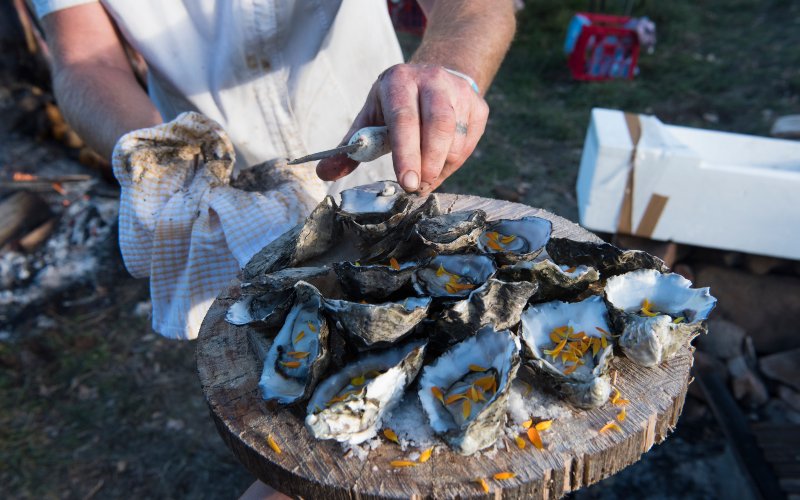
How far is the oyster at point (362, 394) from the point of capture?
1.18 m

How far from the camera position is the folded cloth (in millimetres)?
1852

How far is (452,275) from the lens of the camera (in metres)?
1.51

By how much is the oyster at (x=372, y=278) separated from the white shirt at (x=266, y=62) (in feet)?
3.91

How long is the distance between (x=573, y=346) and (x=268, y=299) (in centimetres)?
78

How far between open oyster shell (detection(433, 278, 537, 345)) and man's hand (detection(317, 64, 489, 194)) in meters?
0.39

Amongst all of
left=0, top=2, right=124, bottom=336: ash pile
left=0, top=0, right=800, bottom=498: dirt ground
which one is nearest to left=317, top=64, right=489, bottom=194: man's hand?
left=0, top=0, right=800, bottom=498: dirt ground

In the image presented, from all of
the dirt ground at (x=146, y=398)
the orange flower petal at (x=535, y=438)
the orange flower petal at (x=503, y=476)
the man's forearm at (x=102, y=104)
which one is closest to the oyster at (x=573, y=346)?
the orange flower petal at (x=535, y=438)

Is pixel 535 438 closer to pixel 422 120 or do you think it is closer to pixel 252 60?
pixel 422 120

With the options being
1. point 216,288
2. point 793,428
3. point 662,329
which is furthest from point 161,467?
point 793,428

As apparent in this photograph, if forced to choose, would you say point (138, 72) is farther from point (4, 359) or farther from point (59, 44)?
point (4, 359)

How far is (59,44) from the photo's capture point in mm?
2342

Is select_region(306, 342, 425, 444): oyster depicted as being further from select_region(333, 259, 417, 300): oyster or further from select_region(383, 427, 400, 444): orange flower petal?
select_region(333, 259, 417, 300): oyster

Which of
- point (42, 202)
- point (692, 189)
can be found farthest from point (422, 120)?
point (42, 202)

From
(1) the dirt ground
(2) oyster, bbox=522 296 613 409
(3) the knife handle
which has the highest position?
(3) the knife handle
